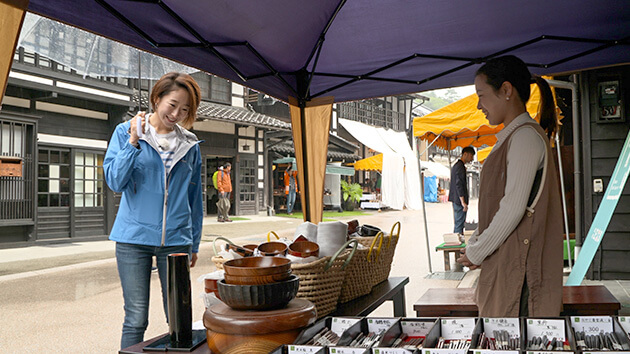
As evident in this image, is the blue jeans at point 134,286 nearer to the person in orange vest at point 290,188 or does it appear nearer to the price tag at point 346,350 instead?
the price tag at point 346,350

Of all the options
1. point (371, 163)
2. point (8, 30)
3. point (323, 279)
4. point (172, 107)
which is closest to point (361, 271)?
point (323, 279)

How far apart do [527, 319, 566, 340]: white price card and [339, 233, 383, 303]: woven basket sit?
2.84 feet

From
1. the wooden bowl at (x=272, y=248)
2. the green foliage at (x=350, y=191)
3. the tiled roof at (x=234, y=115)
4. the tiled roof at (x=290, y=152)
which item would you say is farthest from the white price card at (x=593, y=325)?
the green foliage at (x=350, y=191)

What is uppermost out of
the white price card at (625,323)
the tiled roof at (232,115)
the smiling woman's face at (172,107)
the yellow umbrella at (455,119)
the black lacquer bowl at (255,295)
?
the tiled roof at (232,115)

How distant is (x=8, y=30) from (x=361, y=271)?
1.52 meters

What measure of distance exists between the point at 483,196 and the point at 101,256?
800 cm

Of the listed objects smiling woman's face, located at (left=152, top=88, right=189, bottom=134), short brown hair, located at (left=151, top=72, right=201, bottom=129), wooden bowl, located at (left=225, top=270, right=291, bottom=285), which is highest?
short brown hair, located at (left=151, top=72, right=201, bottom=129)

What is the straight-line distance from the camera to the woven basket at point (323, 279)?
154 cm

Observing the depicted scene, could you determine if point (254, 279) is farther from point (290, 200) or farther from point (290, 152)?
point (290, 152)

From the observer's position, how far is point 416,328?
1147mm

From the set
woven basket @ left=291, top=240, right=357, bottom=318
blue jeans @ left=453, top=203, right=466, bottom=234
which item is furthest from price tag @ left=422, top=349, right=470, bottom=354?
blue jeans @ left=453, top=203, right=466, bottom=234

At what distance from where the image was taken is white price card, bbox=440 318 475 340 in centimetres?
110

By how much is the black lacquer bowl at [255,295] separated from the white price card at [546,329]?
0.55 metres

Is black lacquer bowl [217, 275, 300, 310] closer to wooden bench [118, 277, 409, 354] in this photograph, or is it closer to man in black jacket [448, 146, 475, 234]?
wooden bench [118, 277, 409, 354]
